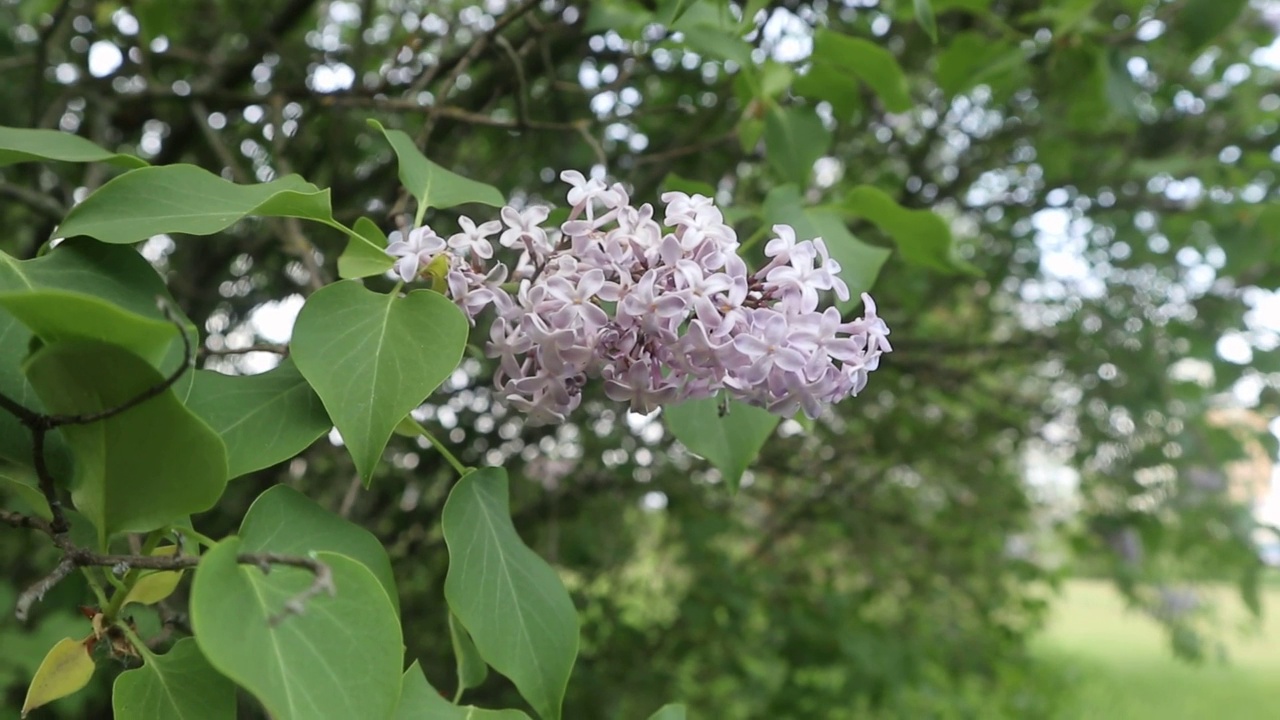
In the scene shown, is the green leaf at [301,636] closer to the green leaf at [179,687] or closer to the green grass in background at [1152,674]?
the green leaf at [179,687]

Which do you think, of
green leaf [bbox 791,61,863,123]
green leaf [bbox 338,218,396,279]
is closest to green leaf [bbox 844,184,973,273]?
green leaf [bbox 791,61,863,123]

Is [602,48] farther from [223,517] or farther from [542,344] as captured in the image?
[542,344]

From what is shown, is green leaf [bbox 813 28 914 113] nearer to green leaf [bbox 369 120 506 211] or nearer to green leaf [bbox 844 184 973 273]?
green leaf [bbox 844 184 973 273]

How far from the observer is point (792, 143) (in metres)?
1.21

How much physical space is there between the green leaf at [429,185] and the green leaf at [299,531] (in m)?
0.29

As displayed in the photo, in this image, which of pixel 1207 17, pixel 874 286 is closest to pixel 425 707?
pixel 1207 17

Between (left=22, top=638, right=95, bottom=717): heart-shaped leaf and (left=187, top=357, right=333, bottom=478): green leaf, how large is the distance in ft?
0.57

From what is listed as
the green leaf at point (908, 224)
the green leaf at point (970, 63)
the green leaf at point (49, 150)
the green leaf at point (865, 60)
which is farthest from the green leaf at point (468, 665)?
the green leaf at point (970, 63)

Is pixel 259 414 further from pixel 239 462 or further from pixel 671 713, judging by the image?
pixel 671 713

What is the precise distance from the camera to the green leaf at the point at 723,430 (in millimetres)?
895

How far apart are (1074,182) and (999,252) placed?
28cm

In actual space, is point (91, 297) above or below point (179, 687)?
above

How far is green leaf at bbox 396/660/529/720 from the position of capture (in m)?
0.69

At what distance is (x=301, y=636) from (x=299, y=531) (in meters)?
0.13
